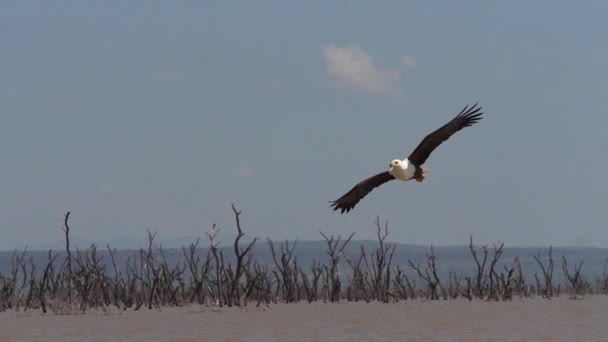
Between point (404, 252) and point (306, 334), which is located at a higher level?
point (404, 252)

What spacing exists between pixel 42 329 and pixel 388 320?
592cm

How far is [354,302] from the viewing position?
1060 inches

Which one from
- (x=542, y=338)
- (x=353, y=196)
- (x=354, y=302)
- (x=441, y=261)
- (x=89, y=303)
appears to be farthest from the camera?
(x=441, y=261)

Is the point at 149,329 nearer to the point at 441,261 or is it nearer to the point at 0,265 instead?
the point at 0,265

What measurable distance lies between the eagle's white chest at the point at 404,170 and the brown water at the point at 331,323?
2.32 metres

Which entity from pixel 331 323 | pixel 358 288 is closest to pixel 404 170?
pixel 331 323

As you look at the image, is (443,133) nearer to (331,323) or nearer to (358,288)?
(331,323)

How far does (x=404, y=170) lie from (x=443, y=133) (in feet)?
2.89

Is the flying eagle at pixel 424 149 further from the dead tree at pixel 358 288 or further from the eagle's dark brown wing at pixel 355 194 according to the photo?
the dead tree at pixel 358 288

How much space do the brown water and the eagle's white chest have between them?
91.3 inches

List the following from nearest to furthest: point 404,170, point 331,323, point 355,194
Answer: point 404,170, point 355,194, point 331,323

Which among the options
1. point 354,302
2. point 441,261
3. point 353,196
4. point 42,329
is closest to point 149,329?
point 42,329

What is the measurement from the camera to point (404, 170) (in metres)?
16.2

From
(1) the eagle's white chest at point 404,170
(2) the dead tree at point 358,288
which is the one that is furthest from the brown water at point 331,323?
(1) the eagle's white chest at point 404,170
